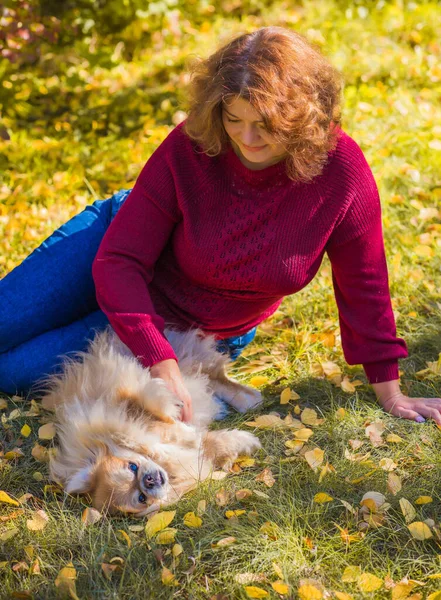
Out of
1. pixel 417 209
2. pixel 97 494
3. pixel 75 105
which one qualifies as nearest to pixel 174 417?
pixel 97 494

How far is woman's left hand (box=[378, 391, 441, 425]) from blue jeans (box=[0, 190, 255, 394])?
1183 mm

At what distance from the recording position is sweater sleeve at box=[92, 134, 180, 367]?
8.18 ft

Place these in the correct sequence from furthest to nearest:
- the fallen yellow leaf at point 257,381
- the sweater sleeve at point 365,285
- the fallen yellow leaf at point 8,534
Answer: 1. the fallen yellow leaf at point 257,381
2. the sweater sleeve at point 365,285
3. the fallen yellow leaf at point 8,534

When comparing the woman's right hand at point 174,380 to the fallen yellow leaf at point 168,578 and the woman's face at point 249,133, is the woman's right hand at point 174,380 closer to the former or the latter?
the fallen yellow leaf at point 168,578

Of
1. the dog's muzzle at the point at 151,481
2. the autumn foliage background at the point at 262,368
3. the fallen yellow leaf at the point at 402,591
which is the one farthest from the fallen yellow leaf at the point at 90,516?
the fallen yellow leaf at the point at 402,591

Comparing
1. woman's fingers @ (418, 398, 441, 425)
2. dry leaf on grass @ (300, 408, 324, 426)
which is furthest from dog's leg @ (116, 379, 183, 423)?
woman's fingers @ (418, 398, 441, 425)

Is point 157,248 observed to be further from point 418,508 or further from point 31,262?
point 418,508

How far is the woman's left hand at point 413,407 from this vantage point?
271cm

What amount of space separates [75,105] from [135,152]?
2.91 ft

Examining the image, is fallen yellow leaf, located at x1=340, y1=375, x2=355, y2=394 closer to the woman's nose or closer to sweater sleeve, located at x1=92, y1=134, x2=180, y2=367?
sweater sleeve, located at x1=92, y1=134, x2=180, y2=367

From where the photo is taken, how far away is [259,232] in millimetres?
2566

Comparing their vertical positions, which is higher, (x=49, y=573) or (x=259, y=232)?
(x=259, y=232)

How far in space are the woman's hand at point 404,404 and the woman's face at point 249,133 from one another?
0.99 m

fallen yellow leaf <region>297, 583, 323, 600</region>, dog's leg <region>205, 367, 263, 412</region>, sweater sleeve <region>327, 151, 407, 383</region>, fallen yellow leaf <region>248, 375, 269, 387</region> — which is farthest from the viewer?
fallen yellow leaf <region>248, 375, 269, 387</region>
